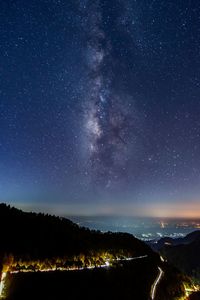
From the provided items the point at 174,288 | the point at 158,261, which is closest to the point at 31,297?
the point at 174,288

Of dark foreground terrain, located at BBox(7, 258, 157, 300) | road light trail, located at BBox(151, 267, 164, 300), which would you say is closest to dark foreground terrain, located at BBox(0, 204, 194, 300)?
dark foreground terrain, located at BBox(7, 258, 157, 300)

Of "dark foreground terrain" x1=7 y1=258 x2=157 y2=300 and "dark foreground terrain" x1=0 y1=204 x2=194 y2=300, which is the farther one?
"dark foreground terrain" x1=0 y1=204 x2=194 y2=300

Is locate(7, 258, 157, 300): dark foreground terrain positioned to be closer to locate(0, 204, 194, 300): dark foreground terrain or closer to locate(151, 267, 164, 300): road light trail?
locate(0, 204, 194, 300): dark foreground terrain

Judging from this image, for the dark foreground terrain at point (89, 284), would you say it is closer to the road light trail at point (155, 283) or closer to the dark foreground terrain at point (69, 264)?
the dark foreground terrain at point (69, 264)

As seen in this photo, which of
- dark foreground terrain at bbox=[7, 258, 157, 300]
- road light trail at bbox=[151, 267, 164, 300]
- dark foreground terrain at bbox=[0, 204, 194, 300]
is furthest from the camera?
road light trail at bbox=[151, 267, 164, 300]

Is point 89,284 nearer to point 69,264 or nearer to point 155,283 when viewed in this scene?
point 69,264

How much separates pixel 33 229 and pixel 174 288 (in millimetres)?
12470

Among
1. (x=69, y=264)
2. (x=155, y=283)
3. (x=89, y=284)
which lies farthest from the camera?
(x=155, y=283)

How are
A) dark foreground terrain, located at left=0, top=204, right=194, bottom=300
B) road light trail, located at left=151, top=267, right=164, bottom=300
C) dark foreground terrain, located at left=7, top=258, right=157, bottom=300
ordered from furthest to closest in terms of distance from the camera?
road light trail, located at left=151, top=267, right=164, bottom=300, dark foreground terrain, located at left=0, top=204, right=194, bottom=300, dark foreground terrain, located at left=7, top=258, right=157, bottom=300

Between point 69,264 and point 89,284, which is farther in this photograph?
point 69,264

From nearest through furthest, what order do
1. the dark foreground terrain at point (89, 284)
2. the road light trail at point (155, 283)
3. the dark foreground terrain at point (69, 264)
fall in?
the dark foreground terrain at point (89, 284), the dark foreground terrain at point (69, 264), the road light trail at point (155, 283)

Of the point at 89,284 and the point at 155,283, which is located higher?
the point at 89,284

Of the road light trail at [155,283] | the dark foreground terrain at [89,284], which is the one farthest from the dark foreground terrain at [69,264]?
the road light trail at [155,283]

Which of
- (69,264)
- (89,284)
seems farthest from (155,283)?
(69,264)
